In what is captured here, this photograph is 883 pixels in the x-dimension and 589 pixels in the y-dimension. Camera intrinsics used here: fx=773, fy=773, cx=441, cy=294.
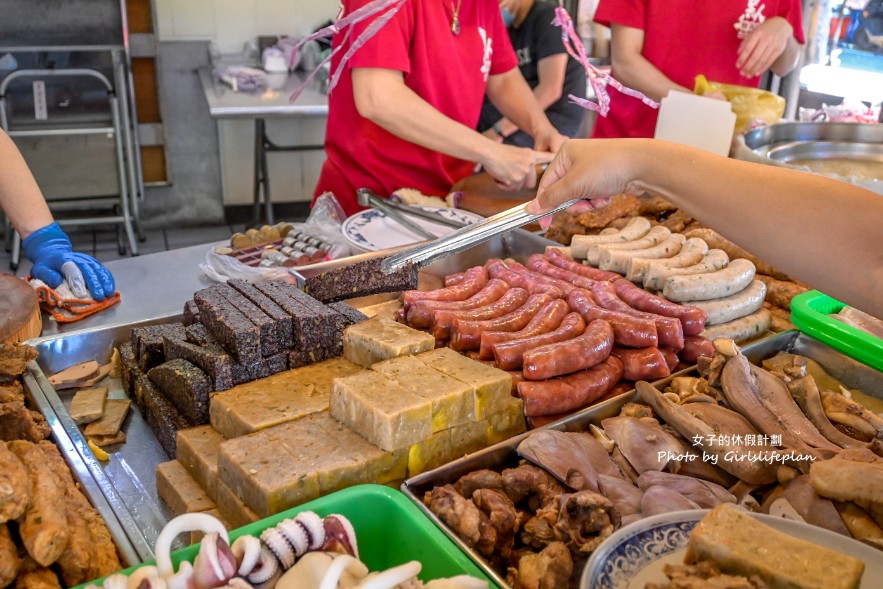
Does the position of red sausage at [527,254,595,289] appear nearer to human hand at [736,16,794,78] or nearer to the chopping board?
the chopping board

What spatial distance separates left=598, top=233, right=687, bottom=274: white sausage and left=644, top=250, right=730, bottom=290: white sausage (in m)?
0.11

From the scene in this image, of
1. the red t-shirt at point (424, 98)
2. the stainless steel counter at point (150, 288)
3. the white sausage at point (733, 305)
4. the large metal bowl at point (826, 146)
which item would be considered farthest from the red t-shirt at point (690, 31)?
the stainless steel counter at point (150, 288)

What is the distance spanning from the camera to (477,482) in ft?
5.30

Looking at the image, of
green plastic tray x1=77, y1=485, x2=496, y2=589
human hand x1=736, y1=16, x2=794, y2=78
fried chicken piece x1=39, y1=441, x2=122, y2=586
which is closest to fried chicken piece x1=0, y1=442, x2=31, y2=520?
fried chicken piece x1=39, y1=441, x2=122, y2=586

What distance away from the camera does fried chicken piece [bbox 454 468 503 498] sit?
5.28 ft

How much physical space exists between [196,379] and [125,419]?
0.30 m

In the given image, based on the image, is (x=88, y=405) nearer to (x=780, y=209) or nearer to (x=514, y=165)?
(x=780, y=209)

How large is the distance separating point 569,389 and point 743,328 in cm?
77

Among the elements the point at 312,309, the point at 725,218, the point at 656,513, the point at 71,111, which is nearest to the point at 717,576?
the point at 656,513

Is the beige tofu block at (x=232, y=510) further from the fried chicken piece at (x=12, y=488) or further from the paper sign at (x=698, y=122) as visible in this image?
the paper sign at (x=698, y=122)

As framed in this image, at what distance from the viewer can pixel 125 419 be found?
203 cm

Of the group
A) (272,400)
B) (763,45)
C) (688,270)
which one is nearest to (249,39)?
(763,45)

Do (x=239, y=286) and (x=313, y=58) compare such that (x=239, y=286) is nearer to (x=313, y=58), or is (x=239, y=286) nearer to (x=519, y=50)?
(x=519, y=50)

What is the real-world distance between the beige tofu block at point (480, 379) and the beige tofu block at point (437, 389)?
0.06 ft
